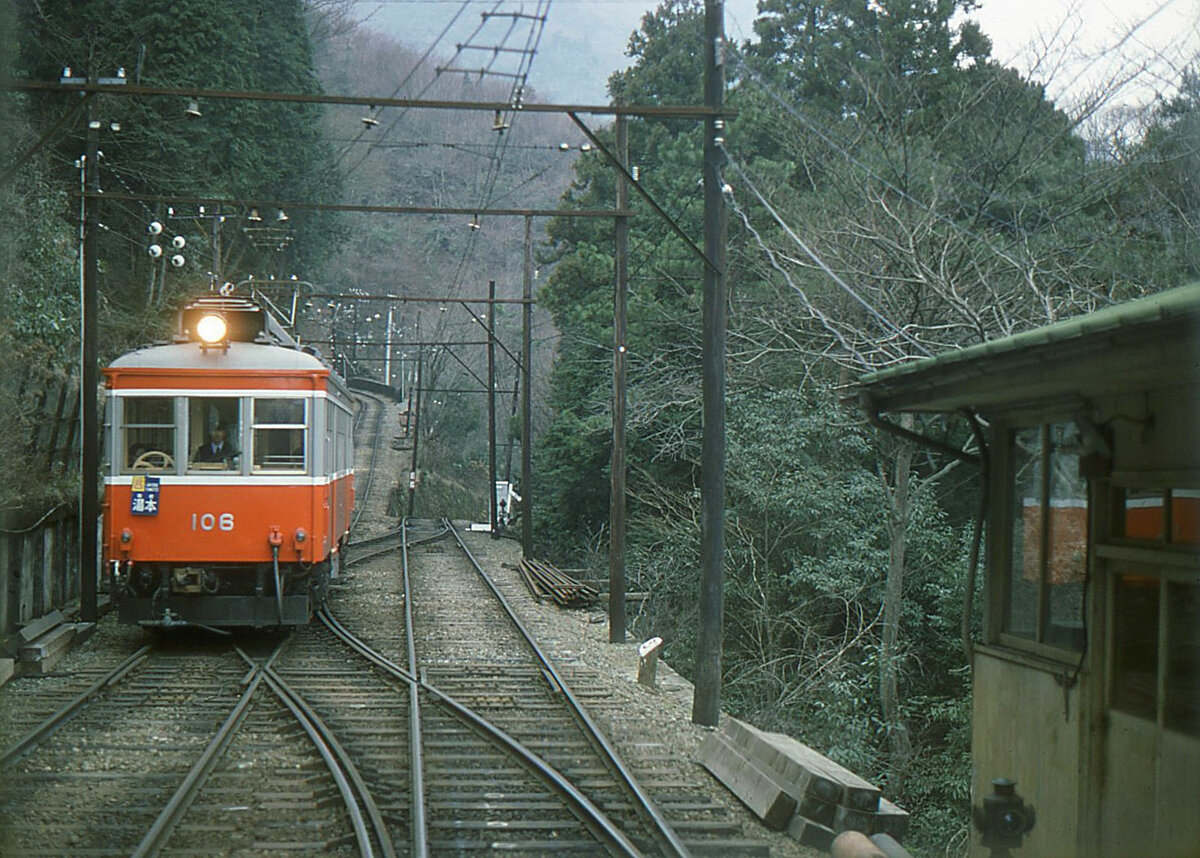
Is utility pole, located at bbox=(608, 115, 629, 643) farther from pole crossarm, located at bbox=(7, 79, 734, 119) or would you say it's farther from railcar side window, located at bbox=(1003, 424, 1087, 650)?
railcar side window, located at bbox=(1003, 424, 1087, 650)

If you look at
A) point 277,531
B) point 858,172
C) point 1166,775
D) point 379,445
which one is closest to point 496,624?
point 277,531

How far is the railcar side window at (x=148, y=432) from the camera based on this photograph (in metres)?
11.1

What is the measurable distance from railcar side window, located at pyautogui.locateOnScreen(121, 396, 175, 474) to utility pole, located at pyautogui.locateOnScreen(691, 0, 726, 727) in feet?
17.2

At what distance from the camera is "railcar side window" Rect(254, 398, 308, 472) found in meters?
11.3

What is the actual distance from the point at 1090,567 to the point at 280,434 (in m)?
8.40

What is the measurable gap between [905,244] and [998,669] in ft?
34.4

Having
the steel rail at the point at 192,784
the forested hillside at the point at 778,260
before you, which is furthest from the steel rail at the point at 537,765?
the forested hillside at the point at 778,260

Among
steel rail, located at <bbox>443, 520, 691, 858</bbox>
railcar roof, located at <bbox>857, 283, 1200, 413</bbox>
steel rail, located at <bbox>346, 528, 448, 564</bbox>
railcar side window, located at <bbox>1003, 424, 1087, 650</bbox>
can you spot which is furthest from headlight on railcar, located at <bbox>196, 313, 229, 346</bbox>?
steel rail, located at <bbox>346, 528, 448, 564</bbox>

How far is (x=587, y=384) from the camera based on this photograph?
2542 centimetres

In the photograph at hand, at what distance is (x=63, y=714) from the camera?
8.52 meters

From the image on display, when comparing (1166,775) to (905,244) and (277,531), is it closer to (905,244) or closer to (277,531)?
(277,531)

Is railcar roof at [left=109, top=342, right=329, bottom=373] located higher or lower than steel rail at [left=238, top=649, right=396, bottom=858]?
higher

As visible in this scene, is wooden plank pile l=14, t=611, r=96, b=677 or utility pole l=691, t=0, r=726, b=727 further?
wooden plank pile l=14, t=611, r=96, b=677

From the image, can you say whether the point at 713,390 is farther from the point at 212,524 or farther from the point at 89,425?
the point at 89,425
